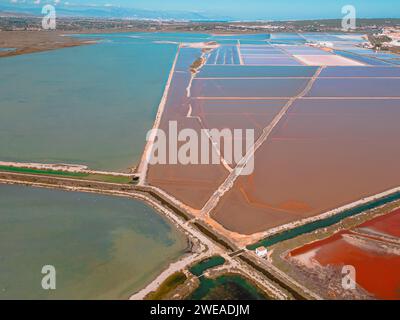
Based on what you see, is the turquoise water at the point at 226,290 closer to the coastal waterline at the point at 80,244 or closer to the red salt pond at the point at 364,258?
the coastal waterline at the point at 80,244

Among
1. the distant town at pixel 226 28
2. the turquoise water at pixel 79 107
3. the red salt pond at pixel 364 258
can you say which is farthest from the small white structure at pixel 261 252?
the distant town at pixel 226 28

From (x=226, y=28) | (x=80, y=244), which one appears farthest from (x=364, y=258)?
(x=226, y=28)

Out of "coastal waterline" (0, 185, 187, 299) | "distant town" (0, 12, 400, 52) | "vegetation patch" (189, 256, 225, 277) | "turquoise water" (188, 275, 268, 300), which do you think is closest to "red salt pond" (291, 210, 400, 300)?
"turquoise water" (188, 275, 268, 300)

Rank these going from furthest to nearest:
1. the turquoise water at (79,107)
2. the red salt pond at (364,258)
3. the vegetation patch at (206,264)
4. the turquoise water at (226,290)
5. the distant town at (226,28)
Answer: the distant town at (226,28) < the turquoise water at (79,107) < the vegetation patch at (206,264) < the red salt pond at (364,258) < the turquoise water at (226,290)

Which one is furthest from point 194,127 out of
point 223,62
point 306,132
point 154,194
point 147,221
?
point 223,62
